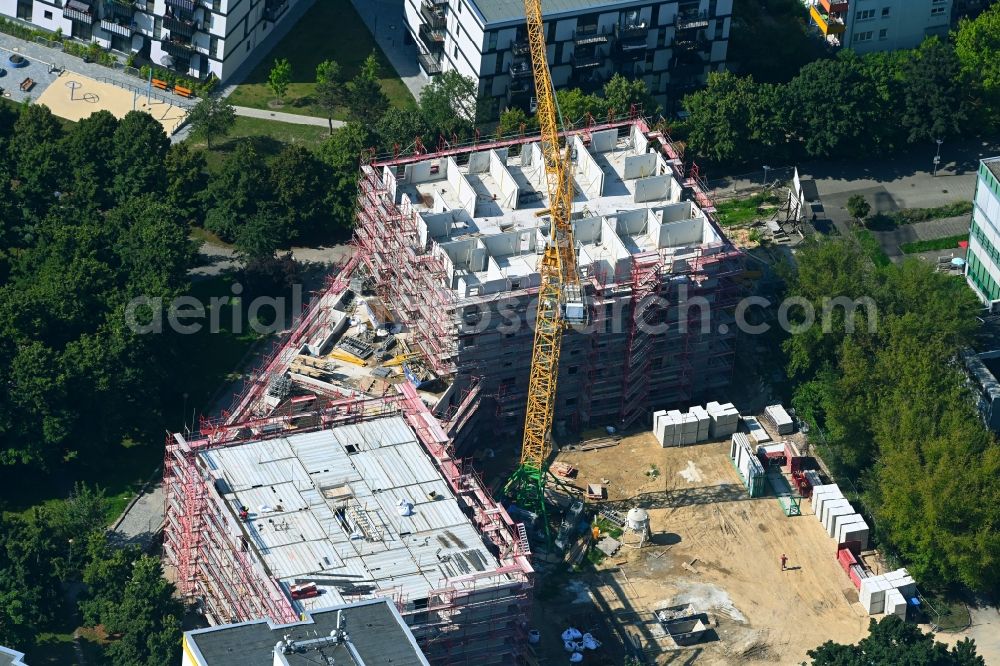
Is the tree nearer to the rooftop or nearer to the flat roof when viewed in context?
the flat roof

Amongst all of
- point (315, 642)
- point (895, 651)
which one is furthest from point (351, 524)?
point (895, 651)

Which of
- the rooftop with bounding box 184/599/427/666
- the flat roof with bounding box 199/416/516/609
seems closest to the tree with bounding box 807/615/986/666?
the flat roof with bounding box 199/416/516/609

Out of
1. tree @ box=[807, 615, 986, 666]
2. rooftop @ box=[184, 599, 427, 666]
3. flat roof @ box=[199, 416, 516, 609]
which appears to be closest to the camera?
rooftop @ box=[184, 599, 427, 666]

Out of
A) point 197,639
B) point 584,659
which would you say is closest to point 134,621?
point 197,639

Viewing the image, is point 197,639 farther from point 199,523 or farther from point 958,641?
point 958,641

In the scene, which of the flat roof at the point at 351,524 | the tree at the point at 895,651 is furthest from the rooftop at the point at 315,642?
the tree at the point at 895,651

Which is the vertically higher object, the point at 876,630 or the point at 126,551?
the point at 126,551

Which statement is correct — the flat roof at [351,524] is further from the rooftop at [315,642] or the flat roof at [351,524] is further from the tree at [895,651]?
the tree at [895,651]
